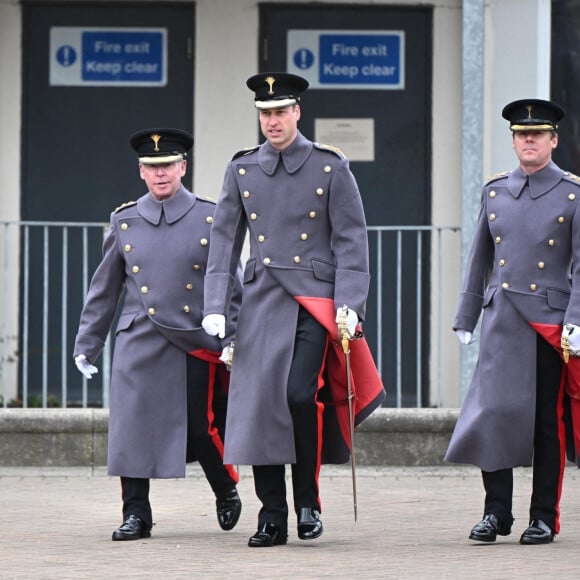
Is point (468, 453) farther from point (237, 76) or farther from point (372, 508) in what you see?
point (237, 76)

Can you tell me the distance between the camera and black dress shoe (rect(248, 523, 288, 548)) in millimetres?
7496

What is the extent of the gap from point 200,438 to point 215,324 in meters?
0.72

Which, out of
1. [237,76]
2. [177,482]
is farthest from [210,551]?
[237,76]

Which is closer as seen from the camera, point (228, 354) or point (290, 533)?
point (228, 354)

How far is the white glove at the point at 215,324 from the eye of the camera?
296 inches

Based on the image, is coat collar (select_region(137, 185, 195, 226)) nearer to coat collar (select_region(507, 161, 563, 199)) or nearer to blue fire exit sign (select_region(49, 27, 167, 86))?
coat collar (select_region(507, 161, 563, 199))

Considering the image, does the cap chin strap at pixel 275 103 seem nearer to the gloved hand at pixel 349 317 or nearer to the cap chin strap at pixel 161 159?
the cap chin strap at pixel 161 159

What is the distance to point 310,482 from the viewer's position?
24.6 feet

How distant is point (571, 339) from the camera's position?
7.46m

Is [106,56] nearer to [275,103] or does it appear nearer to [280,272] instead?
[275,103]

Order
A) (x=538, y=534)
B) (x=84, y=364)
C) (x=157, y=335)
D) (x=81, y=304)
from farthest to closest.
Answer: (x=81, y=304), (x=84, y=364), (x=157, y=335), (x=538, y=534)

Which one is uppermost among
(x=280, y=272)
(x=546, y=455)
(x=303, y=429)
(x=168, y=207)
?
(x=168, y=207)

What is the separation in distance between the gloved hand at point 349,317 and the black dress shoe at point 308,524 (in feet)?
2.42

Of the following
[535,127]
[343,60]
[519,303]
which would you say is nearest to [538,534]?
[519,303]
